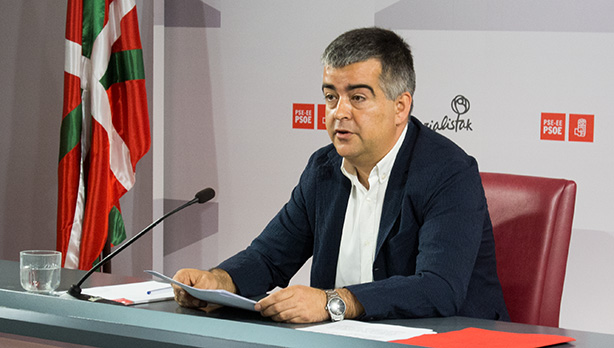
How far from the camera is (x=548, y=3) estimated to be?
3557 mm

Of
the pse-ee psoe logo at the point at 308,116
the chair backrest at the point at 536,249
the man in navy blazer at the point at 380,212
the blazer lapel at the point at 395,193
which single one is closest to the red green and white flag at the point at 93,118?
the pse-ee psoe logo at the point at 308,116

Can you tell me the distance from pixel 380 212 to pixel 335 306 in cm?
51

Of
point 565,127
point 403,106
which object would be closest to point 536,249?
point 403,106

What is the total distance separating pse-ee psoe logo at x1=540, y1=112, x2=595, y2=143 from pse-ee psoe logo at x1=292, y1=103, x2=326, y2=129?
1.11 meters

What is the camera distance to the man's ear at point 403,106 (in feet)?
6.66

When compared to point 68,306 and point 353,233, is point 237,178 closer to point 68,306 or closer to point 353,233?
point 353,233

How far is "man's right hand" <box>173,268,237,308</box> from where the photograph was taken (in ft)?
5.51

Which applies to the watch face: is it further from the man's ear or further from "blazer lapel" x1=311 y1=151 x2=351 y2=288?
the man's ear

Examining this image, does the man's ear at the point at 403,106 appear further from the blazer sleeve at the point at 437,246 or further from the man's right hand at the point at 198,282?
the man's right hand at the point at 198,282

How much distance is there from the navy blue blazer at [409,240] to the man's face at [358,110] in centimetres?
9

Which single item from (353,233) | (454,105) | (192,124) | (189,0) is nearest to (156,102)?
(192,124)

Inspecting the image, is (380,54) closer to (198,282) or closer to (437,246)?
(437,246)

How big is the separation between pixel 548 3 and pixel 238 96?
168 cm

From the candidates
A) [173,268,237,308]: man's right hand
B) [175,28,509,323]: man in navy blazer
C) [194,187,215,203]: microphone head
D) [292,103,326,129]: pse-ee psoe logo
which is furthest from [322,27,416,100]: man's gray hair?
[292,103,326,129]: pse-ee psoe logo
